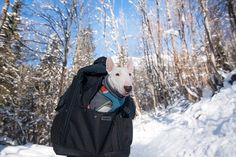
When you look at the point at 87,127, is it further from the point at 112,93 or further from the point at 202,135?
the point at 202,135

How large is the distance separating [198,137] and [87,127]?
5.88 meters

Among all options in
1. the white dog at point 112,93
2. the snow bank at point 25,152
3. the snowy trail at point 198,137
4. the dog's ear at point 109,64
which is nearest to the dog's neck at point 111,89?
the white dog at point 112,93

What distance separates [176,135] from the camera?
9.03m

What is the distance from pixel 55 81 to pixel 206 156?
23.3 meters

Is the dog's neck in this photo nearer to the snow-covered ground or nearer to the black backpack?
the black backpack

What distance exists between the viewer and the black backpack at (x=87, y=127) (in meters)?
2.24

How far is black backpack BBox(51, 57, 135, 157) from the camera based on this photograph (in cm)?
224

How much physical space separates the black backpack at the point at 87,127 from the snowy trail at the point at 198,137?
391 cm

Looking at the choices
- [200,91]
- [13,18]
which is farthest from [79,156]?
[13,18]

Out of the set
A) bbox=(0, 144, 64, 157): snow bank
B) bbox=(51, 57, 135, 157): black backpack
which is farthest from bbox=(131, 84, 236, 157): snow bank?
bbox=(51, 57, 135, 157): black backpack

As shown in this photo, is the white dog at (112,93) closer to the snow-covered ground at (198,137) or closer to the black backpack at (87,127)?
the black backpack at (87,127)

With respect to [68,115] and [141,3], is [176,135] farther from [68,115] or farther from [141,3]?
[141,3]

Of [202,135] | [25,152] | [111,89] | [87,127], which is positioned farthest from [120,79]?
[25,152]

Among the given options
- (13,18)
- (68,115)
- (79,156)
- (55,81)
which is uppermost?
(13,18)
